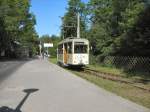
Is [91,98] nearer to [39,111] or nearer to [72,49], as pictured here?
[39,111]

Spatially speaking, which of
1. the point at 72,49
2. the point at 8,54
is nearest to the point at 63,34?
the point at 8,54

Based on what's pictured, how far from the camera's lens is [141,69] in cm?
3147

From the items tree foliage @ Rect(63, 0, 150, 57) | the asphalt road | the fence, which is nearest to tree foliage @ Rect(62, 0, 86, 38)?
tree foliage @ Rect(63, 0, 150, 57)

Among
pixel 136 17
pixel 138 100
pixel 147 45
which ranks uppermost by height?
pixel 136 17

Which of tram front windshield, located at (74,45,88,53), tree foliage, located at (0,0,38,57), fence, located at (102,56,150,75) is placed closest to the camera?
fence, located at (102,56,150,75)

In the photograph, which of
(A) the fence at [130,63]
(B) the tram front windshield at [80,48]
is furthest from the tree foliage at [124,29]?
(B) the tram front windshield at [80,48]

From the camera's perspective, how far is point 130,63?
34.5m

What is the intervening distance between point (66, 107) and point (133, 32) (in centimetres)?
2190

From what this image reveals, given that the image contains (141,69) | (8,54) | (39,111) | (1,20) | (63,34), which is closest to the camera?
(39,111)

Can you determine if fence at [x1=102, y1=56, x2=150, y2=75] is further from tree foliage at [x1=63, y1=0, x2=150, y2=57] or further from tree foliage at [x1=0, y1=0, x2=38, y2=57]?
tree foliage at [x1=0, y1=0, x2=38, y2=57]

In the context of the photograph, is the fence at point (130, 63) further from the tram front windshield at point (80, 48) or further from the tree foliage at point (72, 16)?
the tree foliage at point (72, 16)

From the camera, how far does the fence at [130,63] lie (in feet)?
101

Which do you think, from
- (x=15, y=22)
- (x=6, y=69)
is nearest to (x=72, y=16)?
(x=15, y=22)

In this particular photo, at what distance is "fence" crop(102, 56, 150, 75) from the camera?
30.9 metres
